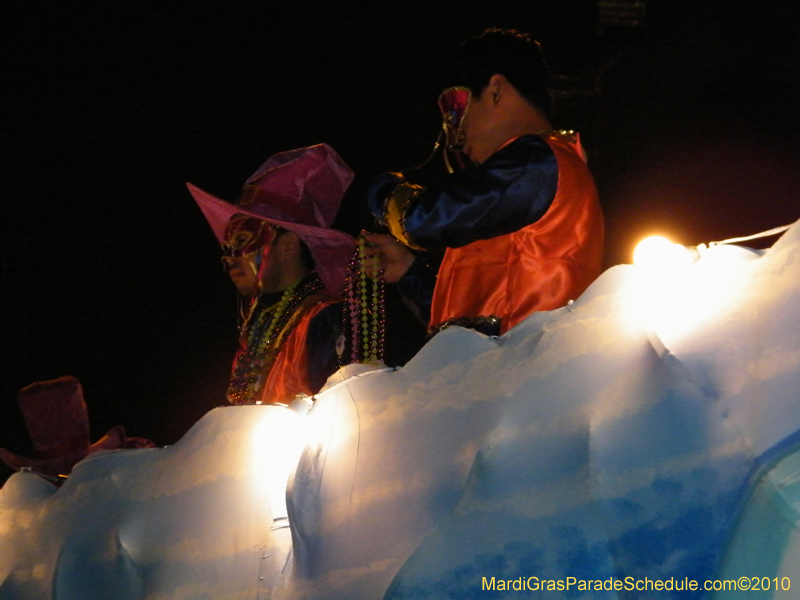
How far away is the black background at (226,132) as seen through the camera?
2.49 meters

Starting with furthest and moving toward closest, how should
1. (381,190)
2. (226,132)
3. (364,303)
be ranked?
1. (226,132)
2. (364,303)
3. (381,190)

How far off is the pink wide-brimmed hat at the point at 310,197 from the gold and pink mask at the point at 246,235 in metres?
0.04

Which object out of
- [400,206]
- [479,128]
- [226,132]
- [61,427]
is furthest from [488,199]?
[226,132]

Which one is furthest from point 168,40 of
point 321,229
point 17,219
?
point 321,229

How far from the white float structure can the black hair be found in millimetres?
808

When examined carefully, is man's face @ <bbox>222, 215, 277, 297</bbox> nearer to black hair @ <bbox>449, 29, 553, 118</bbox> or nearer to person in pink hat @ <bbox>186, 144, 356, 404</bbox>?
person in pink hat @ <bbox>186, 144, 356, 404</bbox>

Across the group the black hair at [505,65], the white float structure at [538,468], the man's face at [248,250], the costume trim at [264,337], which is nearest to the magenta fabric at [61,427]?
the costume trim at [264,337]

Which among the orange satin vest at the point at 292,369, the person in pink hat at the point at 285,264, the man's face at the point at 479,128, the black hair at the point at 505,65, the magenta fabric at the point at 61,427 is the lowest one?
the magenta fabric at the point at 61,427

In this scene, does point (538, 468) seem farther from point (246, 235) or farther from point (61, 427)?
point (61, 427)

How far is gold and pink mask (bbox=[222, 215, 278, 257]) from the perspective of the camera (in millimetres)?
2625

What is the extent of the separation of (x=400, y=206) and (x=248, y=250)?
3.11ft

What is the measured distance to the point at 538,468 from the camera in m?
1.18

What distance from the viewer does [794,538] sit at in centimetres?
100

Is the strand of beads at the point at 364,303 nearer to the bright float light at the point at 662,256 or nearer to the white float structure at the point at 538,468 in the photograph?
the white float structure at the point at 538,468
